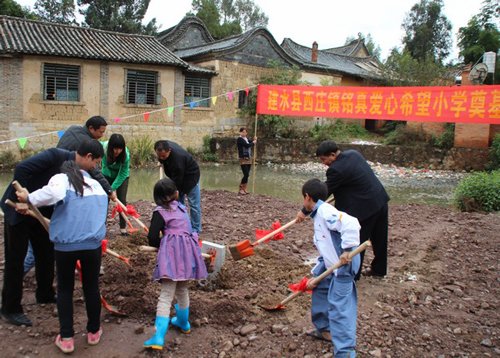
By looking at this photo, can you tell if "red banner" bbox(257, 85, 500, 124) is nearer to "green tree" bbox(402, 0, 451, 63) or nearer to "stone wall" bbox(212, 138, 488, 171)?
"stone wall" bbox(212, 138, 488, 171)

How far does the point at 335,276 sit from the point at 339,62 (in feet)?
86.0

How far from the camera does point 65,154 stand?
3385mm

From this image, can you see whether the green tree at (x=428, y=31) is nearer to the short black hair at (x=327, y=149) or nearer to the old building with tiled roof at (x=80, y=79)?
the old building with tiled roof at (x=80, y=79)

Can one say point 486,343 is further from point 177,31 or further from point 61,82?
point 177,31

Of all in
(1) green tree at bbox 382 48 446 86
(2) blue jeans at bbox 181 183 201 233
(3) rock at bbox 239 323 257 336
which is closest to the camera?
(3) rock at bbox 239 323 257 336

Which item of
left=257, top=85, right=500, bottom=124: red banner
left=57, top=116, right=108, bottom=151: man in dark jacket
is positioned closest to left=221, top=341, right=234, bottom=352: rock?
left=57, top=116, right=108, bottom=151: man in dark jacket

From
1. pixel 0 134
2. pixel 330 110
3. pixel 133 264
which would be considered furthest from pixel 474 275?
pixel 0 134

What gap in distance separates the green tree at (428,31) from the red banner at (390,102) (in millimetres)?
23120

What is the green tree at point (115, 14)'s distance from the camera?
25.5 meters

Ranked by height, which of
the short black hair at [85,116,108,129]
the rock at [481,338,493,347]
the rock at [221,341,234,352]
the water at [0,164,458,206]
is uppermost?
the short black hair at [85,116,108,129]

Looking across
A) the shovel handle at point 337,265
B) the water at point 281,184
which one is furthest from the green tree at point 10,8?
the shovel handle at point 337,265

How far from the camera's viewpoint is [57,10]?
2717cm

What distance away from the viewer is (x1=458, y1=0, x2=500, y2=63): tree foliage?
19.8 m

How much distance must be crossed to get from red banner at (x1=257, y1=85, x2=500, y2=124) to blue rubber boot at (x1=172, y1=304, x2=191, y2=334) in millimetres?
9402
